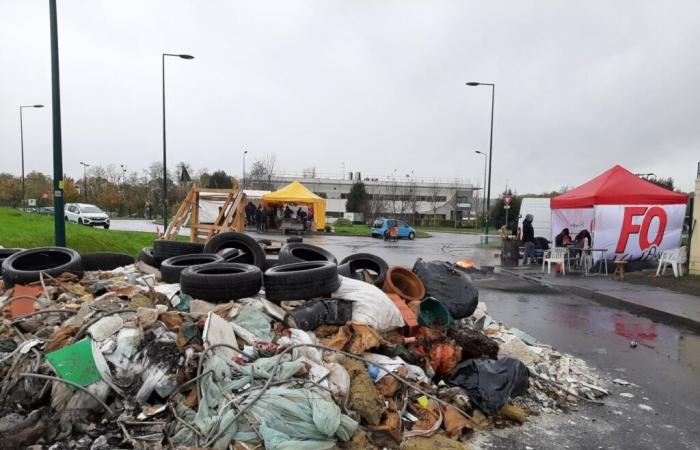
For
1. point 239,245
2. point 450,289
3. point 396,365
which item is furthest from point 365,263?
point 396,365

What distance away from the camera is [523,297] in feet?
39.2

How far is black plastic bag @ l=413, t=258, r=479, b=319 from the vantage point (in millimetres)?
6836

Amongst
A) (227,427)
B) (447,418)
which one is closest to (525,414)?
(447,418)

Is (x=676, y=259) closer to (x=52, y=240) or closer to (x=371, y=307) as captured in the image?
(x=371, y=307)

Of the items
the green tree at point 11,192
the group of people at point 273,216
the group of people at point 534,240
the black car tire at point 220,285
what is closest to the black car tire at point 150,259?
the black car tire at point 220,285

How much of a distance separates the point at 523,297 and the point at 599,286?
8.76ft

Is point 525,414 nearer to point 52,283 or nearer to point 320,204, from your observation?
point 52,283

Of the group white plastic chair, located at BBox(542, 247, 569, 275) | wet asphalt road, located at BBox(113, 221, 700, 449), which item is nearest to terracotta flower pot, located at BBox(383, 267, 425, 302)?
wet asphalt road, located at BBox(113, 221, 700, 449)

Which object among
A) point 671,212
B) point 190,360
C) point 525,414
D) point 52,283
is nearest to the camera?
point 190,360

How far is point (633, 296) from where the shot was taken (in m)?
11.4

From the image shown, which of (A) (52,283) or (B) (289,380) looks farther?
(A) (52,283)

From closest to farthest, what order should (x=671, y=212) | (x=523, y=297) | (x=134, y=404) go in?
(x=134, y=404)
(x=523, y=297)
(x=671, y=212)

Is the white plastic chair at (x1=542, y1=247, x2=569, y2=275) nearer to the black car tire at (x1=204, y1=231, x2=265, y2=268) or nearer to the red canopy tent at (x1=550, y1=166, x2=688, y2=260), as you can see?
the red canopy tent at (x1=550, y1=166, x2=688, y2=260)

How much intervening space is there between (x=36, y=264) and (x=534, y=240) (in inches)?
685
